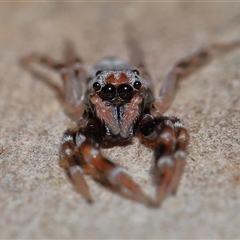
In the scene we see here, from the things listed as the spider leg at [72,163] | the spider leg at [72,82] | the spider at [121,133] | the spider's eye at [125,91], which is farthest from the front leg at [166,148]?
the spider leg at [72,82]

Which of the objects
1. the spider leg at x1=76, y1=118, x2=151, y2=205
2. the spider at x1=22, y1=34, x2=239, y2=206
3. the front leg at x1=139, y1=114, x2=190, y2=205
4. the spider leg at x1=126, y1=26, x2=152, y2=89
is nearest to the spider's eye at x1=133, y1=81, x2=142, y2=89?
the spider at x1=22, y1=34, x2=239, y2=206

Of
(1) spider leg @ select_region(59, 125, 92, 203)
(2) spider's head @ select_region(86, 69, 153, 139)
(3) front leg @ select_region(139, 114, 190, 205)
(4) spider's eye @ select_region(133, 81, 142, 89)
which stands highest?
(4) spider's eye @ select_region(133, 81, 142, 89)

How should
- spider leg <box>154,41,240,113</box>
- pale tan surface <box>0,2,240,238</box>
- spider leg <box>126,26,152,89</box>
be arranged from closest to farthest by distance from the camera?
pale tan surface <box>0,2,240,238</box> < spider leg <box>154,41,240,113</box> < spider leg <box>126,26,152,89</box>

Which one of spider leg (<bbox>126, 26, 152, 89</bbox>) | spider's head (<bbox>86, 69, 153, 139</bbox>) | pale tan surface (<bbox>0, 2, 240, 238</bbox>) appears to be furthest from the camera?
spider leg (<bbox>126, 26, 152, 89</bbox>)

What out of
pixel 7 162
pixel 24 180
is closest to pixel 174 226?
pixel 24 180

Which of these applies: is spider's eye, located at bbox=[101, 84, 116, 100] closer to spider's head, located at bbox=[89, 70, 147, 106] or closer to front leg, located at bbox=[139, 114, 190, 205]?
spider's head, located at bbox=[89, 70, 147, 106]

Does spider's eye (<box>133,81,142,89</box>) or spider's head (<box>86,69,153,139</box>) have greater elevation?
spider's eye (<box>133,81,142,89</box>)
